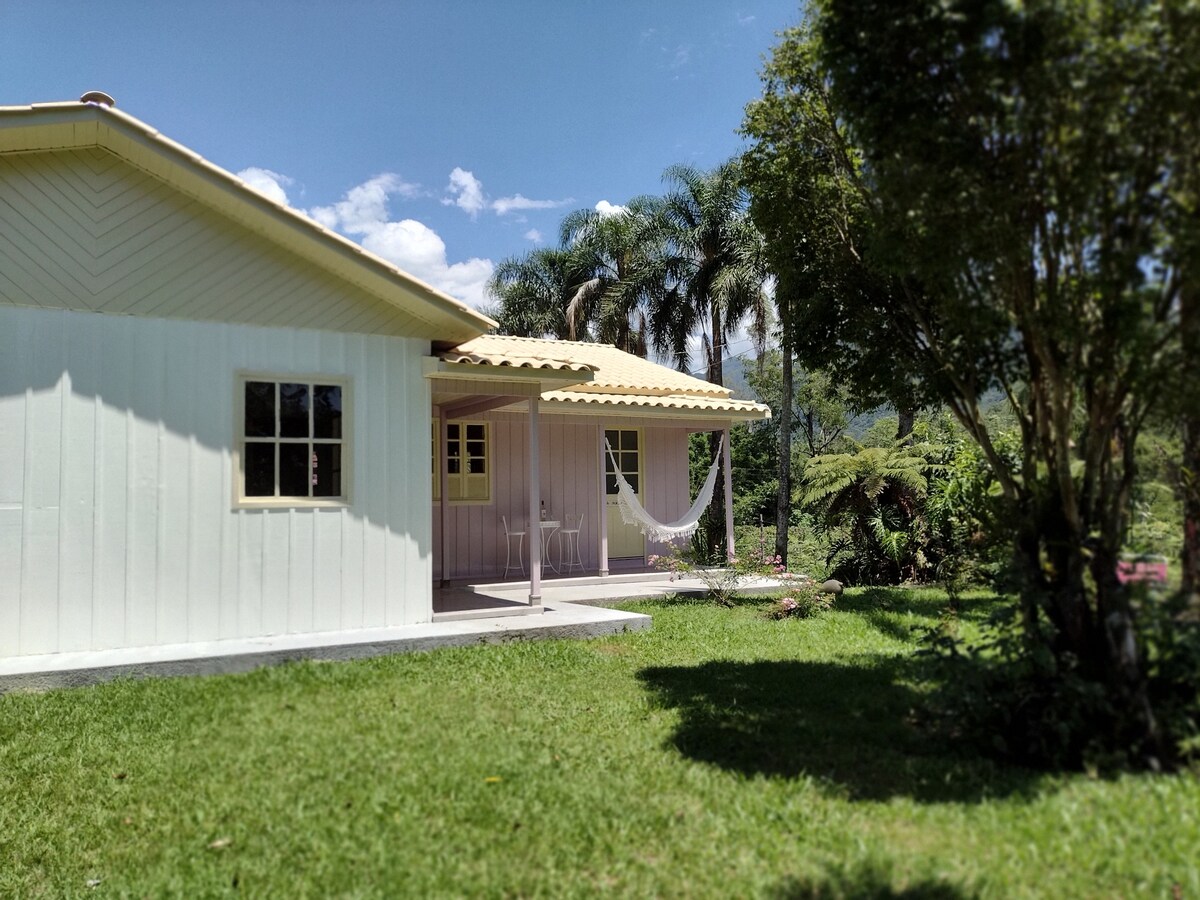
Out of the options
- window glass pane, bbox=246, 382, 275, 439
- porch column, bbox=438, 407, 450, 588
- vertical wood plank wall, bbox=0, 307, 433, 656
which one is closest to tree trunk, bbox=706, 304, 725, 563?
porch column, bbox=438, 407, 450, 588

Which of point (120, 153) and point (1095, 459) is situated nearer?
point (1095, 459)

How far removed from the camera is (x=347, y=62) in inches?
550

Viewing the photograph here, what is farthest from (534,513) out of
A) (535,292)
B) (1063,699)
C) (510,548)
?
(535,292)

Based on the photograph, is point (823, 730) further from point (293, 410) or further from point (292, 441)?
point (293, 410)

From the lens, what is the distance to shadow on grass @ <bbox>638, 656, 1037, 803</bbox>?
389 centimetres

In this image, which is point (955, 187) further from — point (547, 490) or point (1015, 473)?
point (547, 490)

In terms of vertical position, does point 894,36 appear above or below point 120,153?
below

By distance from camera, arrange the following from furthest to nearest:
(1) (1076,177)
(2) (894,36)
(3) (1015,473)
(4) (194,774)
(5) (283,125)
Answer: (5) (283,125)
(3) (1015,473)
(4) (194,774)
(2) (894,36)
(1) (1076,177)

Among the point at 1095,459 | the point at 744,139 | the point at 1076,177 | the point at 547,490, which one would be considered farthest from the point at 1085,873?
the point at 547,490

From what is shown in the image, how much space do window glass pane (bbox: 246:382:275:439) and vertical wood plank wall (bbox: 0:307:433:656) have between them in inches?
6.2

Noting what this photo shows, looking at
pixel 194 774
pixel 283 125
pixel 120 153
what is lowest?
pixel 194 774

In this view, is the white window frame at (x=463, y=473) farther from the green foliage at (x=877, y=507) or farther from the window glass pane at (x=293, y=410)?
the green foliage at (x=877, y=507)

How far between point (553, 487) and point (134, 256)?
6994 mm

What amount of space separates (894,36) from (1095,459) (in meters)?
2.18
